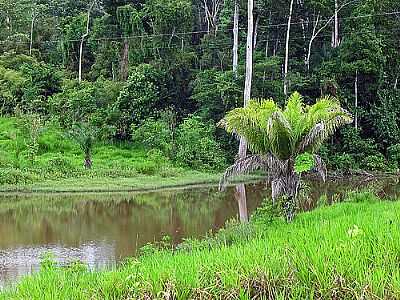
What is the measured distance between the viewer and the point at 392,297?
304cm

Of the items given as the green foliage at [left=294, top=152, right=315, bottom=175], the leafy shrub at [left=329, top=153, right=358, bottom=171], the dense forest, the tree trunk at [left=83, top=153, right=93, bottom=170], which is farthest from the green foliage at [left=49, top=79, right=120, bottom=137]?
the green foliage at [left=294, top=152, right=315, bottom=175]

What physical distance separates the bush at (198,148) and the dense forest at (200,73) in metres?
0.05

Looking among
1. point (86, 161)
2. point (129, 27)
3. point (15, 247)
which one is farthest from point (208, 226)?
point (129, 27)

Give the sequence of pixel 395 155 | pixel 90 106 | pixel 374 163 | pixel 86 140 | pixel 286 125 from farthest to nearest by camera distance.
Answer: pixel 90 106 → pixel 395 155 → pixel 374 163 → pixel 86 140 → pixel 286 125

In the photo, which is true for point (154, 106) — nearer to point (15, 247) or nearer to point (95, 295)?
point (15, 247)

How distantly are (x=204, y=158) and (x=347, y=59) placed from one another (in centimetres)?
750

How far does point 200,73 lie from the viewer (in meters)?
26.3

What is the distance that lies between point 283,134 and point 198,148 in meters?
13.4

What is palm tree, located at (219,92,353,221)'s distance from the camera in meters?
10.0

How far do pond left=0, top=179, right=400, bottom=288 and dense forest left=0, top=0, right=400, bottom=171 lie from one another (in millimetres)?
5401

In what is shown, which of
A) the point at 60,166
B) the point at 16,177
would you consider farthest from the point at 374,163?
the point at 16,177

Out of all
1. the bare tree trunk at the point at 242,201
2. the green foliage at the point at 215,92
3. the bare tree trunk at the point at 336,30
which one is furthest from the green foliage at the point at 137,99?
the bare tree trunk at the point at 336,30

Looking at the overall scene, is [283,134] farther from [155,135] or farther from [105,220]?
[155,135]

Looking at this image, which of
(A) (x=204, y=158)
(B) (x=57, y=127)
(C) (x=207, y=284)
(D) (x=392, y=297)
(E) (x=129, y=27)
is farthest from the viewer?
(E) (x=129, y=27)
